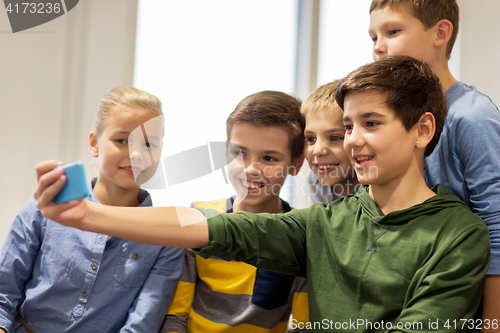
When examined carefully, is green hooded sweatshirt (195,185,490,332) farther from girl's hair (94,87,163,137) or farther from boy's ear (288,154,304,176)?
girl's hair (94,87,163,137)

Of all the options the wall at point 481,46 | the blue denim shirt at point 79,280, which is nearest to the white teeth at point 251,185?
the blue denim shirt at point 79,280

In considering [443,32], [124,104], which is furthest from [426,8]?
[124,104]

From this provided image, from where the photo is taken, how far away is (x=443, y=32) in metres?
0.98

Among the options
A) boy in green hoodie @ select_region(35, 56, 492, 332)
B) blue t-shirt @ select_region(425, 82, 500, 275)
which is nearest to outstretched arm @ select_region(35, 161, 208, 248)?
boy in green hoodie @ select_region(35, 56, 492, 332)

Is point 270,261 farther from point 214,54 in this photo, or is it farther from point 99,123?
point 214,54

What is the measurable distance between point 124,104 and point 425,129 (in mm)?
676

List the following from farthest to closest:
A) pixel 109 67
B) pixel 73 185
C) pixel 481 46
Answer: pixel 481 46 → pixel 109 67 → pixel 73 185

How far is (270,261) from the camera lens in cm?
74

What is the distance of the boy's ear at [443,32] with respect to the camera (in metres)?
0.97

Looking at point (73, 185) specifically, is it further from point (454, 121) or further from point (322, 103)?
point (454, 121)

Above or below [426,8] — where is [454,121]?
below

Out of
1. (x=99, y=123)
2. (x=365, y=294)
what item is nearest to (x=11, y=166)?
(x=99, y=123)

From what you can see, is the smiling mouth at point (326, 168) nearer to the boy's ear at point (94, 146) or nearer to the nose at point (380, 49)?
the nose at point (380, 49)

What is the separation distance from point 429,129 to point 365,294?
1.09 feet
